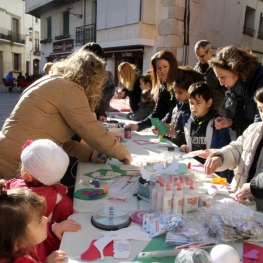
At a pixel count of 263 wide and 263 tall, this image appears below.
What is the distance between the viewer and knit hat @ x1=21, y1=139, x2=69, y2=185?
1427 mm

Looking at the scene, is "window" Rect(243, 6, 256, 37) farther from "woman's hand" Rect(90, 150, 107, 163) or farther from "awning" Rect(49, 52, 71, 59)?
"woman's hand" Rect(90, 150, 107, 163)

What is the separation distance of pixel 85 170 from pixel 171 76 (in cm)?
170

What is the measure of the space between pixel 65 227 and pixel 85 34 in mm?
13131

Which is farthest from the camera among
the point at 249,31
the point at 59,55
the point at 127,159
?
the point at 59,55

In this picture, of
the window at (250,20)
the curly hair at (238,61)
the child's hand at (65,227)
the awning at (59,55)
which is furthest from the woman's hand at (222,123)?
the awning at (59,55)

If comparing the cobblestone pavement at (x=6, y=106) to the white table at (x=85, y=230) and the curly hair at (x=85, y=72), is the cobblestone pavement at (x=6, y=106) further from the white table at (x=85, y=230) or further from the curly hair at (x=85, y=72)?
the white table at (x=85, y=230)

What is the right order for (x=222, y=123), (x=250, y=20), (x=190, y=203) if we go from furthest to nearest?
(x=250, y=20) < (x=222, y=123) < (x=190, y=203)

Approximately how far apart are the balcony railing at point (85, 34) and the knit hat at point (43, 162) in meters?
11.9

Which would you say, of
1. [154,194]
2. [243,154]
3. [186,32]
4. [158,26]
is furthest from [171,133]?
[158,26]

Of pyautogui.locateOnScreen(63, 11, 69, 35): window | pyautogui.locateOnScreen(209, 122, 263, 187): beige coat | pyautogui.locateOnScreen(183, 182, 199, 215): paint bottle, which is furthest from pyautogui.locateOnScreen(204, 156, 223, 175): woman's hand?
pyautogui.locateOnScreen(63, 11, 69, 35): window

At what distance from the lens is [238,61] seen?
2305 mm

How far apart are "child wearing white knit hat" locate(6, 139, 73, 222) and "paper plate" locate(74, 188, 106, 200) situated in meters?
0.08

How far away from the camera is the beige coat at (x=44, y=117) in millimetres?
1754

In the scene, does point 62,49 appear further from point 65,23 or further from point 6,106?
point 6,106
